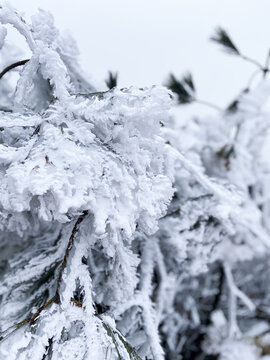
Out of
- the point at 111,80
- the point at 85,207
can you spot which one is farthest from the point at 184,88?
the point at 85,207

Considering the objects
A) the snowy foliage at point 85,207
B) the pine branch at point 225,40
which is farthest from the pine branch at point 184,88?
the snowy foliage at point 85,207

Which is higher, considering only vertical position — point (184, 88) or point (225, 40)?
point (225, 40)

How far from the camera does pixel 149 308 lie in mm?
1461

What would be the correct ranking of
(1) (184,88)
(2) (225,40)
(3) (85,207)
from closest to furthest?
(3) (85,207)
(2) (225,40)
(1) (184,88)

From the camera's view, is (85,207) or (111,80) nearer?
(85,207)

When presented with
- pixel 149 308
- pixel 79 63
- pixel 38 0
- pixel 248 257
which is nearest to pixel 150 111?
pixel 79 63

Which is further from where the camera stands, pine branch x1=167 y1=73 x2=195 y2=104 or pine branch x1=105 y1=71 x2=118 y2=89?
pine branch x1=167 y1=73 x2=195 y2=104

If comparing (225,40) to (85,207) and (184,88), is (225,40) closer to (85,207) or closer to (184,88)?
(184,88)

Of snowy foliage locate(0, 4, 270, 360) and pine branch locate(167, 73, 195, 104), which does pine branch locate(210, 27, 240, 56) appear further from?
snowy foliage locate(0, 4, 270, 360)

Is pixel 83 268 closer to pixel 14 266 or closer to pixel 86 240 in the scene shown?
pixel 86 240

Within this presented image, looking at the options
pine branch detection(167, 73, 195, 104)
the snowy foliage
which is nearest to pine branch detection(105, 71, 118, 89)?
the snowy foliage

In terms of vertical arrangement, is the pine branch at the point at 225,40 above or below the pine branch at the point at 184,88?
above

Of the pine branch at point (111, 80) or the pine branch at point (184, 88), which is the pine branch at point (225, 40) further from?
the pine branch at point (111, 80)

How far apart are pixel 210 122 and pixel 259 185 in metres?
0.62
